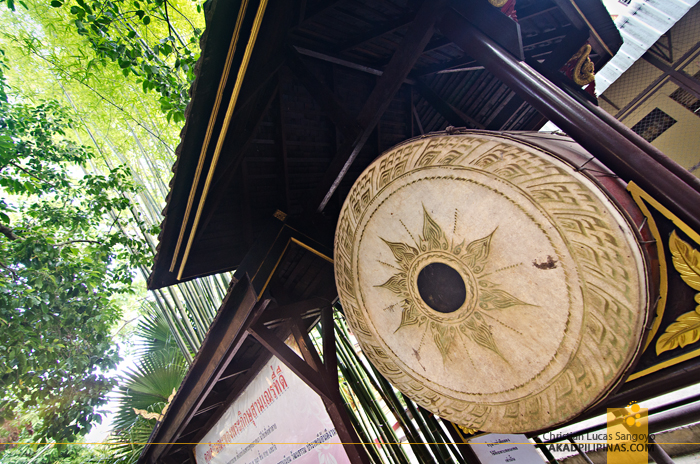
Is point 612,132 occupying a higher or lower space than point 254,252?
lower

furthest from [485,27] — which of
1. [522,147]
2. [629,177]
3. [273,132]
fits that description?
[273,132]

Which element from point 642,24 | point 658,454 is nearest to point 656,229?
point 658,454

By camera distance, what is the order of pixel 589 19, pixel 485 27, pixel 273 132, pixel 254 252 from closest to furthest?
pixel 485 27, pixel 589 19, pixel 273 132, pixel 254 252

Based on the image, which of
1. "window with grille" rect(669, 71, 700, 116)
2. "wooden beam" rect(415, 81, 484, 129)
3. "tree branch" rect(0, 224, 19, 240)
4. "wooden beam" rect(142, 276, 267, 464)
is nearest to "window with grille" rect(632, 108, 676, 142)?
"window with grille" rect(669, 71, 700, 116)

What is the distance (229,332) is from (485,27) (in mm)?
2391

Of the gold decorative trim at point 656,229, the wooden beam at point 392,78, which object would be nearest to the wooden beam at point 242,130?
the wooden beam at point 392,78

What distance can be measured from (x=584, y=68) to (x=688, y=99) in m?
2.44

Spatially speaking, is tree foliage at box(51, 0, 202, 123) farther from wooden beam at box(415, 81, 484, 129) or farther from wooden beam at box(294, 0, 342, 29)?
wooden beam at box(415, 81, 484, 129)

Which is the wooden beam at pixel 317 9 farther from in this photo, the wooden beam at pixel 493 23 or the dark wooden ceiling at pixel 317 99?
the wooden beam at pixel 493 23

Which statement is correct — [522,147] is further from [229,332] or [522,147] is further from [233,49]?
[229,332]

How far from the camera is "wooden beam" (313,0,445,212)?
122cm

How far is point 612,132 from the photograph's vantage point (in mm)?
825

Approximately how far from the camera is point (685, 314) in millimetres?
782

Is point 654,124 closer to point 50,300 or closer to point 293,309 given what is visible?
point 293,309
